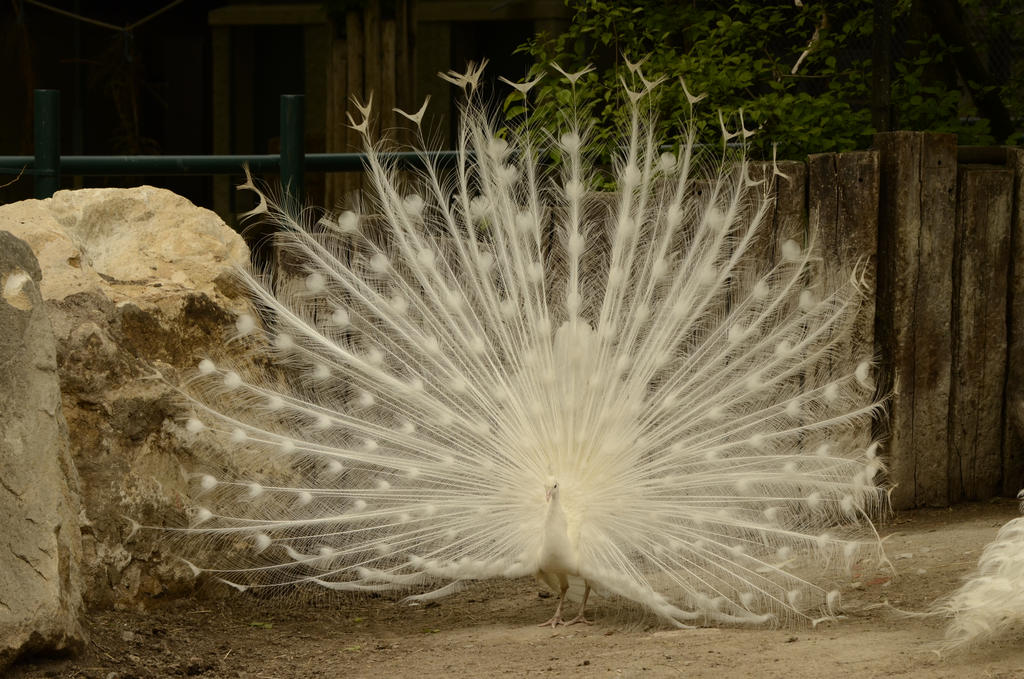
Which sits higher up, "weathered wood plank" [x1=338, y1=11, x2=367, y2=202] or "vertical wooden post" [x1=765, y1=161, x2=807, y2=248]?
"weathered wood plank" [x1=338, y1=11, x2=367, y2=202]

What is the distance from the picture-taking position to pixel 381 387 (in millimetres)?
5367

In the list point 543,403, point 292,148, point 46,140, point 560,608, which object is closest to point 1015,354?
point 543,403

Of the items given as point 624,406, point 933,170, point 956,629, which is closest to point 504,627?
point 624,406

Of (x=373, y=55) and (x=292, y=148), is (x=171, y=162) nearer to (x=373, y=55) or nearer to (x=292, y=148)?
(x=292, y=148)

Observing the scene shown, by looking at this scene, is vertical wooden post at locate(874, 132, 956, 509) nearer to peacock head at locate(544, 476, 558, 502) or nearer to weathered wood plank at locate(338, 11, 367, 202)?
peacock head at locate(544, 476, 558, 502)

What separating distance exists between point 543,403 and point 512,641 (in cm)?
92

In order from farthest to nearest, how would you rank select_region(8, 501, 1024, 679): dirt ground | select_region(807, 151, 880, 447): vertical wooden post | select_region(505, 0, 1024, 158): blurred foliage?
select_region(505, 0, 1024, 158): blurred foliage → select_region(807, 151, 880, 447): vertical wooden post → select_region(8, 501, 1024, 679): dirt ground

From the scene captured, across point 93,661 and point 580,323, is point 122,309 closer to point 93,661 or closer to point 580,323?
point 93,661

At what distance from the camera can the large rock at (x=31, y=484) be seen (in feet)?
13.1

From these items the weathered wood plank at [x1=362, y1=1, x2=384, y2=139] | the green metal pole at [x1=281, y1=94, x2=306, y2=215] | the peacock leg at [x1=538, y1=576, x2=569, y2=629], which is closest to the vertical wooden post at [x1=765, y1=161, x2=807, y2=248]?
the peacock leg at [x1=538, y1=576, x2=569, y2=629]

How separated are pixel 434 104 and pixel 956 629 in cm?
791

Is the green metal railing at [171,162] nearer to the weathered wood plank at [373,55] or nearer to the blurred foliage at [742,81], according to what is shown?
the blurred foliage at [742,81]

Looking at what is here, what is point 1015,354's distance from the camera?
255 inches

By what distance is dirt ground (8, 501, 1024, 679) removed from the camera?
13.6ft
